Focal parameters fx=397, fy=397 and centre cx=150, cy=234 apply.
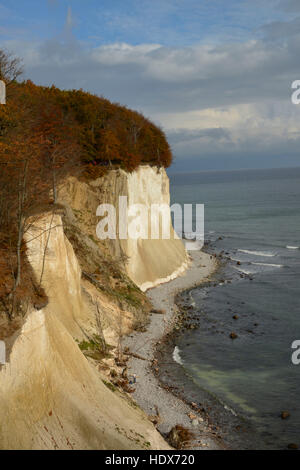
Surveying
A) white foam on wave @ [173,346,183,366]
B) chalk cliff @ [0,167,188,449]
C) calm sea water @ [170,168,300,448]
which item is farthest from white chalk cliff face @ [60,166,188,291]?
white foam on wave @ [173,346,183,366]

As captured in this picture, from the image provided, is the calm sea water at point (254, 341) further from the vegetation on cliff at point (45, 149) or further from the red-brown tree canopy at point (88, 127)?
the red-brown tree canopy at point (88, 127)

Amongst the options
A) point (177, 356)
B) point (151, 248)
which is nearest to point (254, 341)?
point (177, 356)

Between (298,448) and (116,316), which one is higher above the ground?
(116,316)

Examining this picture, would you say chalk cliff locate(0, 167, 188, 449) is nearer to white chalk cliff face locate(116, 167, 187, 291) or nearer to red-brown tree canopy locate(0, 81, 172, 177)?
white chalk cliff face locate(116, 167, 187, 291)

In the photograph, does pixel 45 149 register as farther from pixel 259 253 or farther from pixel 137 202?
pixel 259 253

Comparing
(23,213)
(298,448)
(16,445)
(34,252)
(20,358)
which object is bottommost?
(298,448)

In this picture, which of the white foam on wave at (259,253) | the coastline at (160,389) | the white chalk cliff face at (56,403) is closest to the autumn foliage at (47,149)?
the white chalk cliff face at (56,403)

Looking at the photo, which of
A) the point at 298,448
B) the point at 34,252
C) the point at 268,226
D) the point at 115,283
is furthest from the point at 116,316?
A: the point at 268,226
